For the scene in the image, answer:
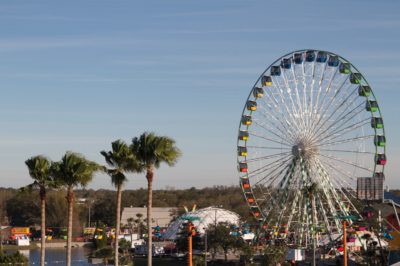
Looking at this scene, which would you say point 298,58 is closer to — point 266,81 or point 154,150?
point 266,81

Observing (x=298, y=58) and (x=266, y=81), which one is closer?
(x=298, y=58)

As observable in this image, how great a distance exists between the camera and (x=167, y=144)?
4900 centimetres

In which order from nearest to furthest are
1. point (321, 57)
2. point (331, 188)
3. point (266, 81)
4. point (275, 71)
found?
point (321, 57) < point (331, 188) < point (275, 71) < point (266, 81)

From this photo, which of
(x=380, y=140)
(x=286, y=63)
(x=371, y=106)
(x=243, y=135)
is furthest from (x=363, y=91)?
(x=243, y=135)

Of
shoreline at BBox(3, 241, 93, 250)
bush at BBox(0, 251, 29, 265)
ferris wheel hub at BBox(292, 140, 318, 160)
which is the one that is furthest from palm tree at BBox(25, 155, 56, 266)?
shoreline at BBox(3, 241, 93, 250)

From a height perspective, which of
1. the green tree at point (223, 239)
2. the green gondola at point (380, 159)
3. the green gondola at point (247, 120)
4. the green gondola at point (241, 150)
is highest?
the green gondola at point (247, 120)

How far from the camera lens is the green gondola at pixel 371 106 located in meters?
95.6

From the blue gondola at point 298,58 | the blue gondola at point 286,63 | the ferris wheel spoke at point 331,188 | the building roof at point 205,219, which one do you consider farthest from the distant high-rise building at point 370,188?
the building roof at point 205,219

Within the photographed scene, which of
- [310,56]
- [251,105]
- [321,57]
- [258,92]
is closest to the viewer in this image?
[321,57]

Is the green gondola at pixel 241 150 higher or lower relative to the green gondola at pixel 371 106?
lower

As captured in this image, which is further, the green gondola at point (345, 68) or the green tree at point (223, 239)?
the green tree at point (223, 239)

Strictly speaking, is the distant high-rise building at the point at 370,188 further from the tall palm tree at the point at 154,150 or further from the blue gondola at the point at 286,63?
the tall palm tree at the point at 154,150

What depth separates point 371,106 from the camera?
9556cm

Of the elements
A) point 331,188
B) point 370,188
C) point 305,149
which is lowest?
point 370,188
